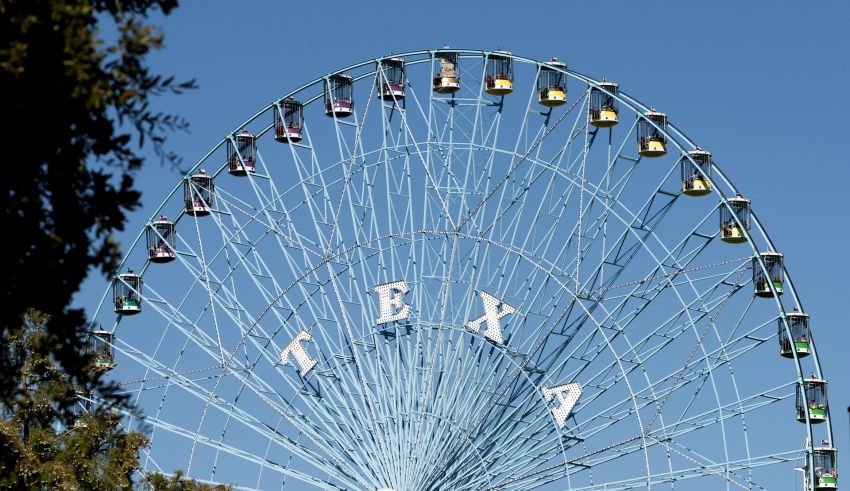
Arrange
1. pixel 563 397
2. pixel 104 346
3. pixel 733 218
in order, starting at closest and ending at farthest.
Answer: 1. pixel 563 397
2. pixel 733 218
3. pixel 104 346

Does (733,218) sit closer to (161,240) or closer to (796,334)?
(796,334)

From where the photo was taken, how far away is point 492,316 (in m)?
52.2

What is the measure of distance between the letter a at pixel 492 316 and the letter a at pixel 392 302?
1.97 metres

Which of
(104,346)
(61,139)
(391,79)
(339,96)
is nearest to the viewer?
(61,139)

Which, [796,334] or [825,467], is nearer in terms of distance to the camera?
[825,467]

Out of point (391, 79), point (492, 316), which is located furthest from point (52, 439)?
point (391, 79)

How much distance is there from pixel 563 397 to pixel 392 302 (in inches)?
209

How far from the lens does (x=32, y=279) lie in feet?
64.6

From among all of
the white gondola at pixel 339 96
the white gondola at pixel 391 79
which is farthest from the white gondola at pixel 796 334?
the white gondola at pixel 339 96

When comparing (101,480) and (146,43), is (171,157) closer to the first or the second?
(146,43)

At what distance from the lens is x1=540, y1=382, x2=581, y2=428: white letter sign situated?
51625 millimetres

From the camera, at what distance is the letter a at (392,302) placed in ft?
A: 173

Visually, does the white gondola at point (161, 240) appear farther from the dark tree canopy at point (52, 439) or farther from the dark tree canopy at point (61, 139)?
the dark tree canopy at point (61, 139)

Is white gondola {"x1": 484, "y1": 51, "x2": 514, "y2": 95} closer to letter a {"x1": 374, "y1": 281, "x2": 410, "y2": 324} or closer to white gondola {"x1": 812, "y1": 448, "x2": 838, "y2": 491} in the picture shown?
letter a {"x1": 374, "y1": 281, "x2": 410, "y2": 324}
